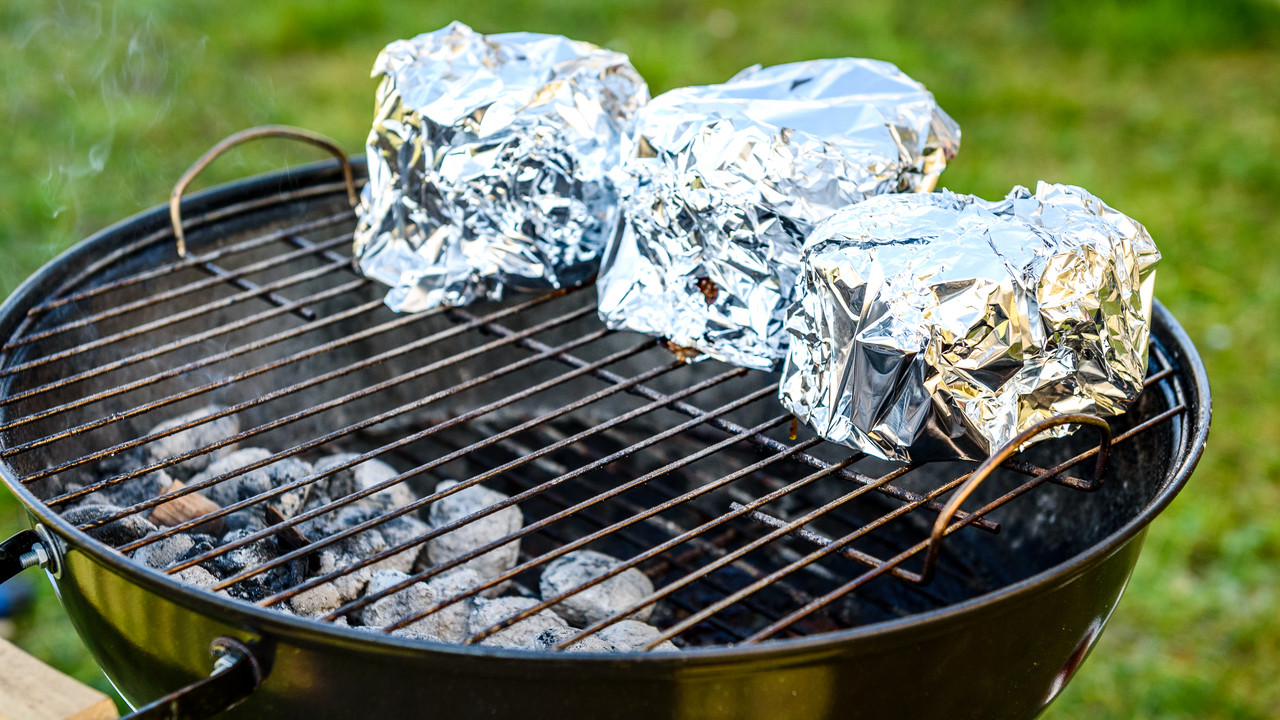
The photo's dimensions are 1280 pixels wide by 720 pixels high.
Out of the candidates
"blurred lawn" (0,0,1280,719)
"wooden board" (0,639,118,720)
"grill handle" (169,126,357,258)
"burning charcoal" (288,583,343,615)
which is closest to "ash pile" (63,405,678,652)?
"burning charcoal" (288,583,343,615)

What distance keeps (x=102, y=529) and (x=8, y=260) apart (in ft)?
7.69

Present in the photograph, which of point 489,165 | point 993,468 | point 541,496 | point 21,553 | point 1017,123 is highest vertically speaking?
point 489,165

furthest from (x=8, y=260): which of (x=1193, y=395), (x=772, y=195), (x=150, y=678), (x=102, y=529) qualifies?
(x=1193, y=395)

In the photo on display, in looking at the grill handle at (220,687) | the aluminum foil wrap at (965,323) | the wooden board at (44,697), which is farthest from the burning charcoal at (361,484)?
the aluminum foil wrap at (965,323)

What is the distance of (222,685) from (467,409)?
100 cm

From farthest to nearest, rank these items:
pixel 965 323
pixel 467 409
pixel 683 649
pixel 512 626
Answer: pixel 467 409, pixel 512 626, pixel 965 323, pixel 683 649

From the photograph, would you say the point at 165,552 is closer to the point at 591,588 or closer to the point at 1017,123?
the point at 591,588

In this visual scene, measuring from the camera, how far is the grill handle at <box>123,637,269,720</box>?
39.1 inches

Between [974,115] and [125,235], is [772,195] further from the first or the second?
[974,115]

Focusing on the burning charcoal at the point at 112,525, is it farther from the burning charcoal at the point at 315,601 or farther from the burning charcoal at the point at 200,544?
the burning charcoal at the point at 315,601

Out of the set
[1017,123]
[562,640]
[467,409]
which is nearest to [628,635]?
[562,640]

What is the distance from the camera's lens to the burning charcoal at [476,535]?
5.29 feet

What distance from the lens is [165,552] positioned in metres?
1.36

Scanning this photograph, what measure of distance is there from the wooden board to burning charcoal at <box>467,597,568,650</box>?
430 mm
